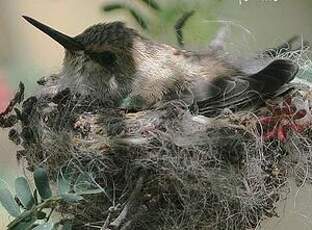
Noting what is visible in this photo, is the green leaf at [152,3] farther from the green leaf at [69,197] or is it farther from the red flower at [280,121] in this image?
the green leaf at [69,197]

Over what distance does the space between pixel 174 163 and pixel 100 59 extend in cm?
46

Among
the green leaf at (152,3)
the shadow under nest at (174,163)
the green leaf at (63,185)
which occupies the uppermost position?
the green leaf at (152,3)

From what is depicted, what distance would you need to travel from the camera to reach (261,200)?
2.20 metres

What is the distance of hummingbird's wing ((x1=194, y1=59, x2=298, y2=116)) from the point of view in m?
2.23

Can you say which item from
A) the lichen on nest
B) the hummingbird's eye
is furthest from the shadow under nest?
the hummingbird's eye

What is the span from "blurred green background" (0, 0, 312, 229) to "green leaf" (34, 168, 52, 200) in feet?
1.33

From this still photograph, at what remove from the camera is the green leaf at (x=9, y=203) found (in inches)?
75.9

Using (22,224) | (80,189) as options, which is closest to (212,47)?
(80,189)

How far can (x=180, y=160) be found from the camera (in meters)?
2.14

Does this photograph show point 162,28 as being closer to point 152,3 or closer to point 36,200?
point 152,3

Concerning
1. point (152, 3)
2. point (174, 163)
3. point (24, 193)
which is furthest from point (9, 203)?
point (152, 3)

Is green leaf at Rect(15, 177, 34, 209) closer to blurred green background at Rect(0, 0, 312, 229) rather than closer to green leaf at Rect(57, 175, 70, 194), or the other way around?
green leaf at Rect(57, 175, 70, 194)

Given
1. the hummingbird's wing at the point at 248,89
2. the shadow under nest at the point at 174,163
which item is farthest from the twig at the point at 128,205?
the hummingbird's wing at the point at 248,89

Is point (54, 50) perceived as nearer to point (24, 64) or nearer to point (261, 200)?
point (24, 64)
